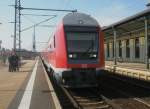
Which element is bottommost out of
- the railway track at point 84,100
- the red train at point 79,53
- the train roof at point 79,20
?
the railway track at point 84,100

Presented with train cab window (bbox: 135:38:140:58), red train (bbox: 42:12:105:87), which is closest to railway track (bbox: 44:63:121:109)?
red train (bbox: 42:12:105:87)

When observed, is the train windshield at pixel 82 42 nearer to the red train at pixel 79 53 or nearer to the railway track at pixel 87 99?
the red train at pixel 79 53

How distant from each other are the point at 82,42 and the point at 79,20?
1.04 m

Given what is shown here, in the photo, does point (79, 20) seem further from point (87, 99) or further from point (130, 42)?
point (130, 42)

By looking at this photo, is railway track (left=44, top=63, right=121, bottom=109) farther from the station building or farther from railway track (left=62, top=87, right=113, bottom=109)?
the station building

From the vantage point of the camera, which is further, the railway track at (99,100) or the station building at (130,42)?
the station building at (130,42)

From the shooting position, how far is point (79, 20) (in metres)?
15.9

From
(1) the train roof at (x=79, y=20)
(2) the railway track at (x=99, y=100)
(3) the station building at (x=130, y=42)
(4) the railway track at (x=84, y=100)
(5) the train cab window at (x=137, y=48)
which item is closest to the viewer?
(2) the railway track at (x=99, y=100)

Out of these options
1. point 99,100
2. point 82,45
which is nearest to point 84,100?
point 99,100

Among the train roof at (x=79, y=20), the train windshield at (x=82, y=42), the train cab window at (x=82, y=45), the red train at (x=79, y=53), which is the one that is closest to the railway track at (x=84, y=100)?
the red train at (x=79, y=53)

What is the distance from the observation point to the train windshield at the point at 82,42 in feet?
50.1

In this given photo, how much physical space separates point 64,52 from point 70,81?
118 centimetres

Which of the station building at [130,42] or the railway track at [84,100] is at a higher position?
the station building at [130,42]

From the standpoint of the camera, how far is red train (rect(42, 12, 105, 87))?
1498cm
